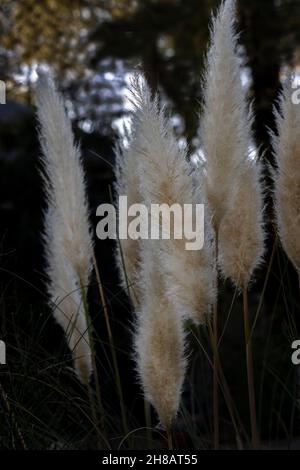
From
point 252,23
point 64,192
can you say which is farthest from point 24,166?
point 64,192

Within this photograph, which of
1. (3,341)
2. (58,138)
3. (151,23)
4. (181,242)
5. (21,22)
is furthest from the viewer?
(21,22)

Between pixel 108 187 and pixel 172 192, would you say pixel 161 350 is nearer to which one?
pixel 172 192

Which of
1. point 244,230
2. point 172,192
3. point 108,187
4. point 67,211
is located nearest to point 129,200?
point 67,211

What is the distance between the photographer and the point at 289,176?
184 centimetres

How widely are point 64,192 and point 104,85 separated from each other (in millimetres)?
10236

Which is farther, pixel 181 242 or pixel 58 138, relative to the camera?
pixel 58 138

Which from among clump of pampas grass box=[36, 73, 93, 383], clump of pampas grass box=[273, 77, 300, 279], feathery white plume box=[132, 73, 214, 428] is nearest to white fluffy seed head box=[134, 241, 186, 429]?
feathery white plume box=[132, 73, 214, 428]

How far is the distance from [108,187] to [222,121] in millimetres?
1245

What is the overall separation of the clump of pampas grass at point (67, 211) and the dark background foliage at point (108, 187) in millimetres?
75

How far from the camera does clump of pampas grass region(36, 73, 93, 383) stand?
2.11 meters

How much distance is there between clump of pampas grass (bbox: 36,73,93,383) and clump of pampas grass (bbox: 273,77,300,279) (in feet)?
1.83

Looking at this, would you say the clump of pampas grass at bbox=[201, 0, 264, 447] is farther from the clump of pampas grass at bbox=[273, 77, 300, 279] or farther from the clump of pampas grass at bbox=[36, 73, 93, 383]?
the clump of pampas grass at bbox=[36, 73, 93, 383]
